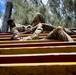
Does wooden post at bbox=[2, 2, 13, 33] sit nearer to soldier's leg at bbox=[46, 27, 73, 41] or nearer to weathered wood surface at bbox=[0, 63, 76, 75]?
soldier's leg at bbox=[46, 27, 73, 41]

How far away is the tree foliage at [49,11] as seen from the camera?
11.8 meters

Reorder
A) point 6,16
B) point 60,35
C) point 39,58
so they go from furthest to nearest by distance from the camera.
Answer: point 6,16 → point 60,35 → point 39,58

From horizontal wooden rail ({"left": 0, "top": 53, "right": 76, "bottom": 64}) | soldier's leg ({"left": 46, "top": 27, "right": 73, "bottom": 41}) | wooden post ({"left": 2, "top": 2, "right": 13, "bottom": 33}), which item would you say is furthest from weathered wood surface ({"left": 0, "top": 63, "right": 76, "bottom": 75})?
wooden post ({"left": 2, "top": 2, "right": 13, "bottom": 33})

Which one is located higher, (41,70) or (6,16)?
(6,16)

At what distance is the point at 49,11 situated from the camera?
12.2 meters

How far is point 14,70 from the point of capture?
6.18ft

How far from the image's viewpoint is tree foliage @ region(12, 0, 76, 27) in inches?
464

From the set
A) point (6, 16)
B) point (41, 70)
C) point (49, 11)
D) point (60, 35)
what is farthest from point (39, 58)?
point (49, 11)

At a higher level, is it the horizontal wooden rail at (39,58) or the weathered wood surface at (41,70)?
the horizontal wooden rail at (39,58)

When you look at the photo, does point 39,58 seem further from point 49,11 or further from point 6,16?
point 49,11

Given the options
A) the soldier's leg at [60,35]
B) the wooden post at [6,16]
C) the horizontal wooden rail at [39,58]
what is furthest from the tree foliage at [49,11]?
the horizontal wooden rail at [39,58]

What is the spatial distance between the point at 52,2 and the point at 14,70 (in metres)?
10.5

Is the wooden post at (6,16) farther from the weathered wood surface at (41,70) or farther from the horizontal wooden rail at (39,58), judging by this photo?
the weathered wood surface at (41,70)

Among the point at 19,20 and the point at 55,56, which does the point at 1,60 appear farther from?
the point at 19,20
